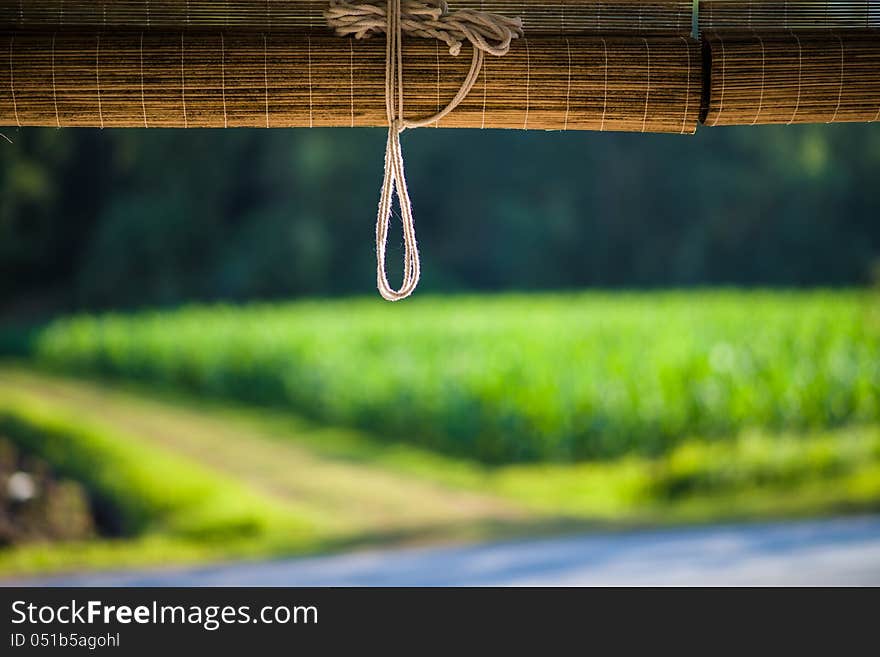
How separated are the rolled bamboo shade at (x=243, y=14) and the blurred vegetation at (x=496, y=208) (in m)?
2.92

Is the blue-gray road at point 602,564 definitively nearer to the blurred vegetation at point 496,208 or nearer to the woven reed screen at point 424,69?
the blurred vegetation at point 496,208

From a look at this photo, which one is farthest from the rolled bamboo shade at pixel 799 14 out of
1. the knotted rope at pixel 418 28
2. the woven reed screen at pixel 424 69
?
the knotted rope at pixel 418 28

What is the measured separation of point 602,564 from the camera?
3.91 meters

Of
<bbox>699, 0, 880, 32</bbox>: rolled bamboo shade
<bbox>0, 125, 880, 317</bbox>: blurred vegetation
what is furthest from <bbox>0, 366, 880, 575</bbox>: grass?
<bbox>699, 0, 880, 32</bbox>: rolled bamboo shade

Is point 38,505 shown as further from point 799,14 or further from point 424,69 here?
point 799,14

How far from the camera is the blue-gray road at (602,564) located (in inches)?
150

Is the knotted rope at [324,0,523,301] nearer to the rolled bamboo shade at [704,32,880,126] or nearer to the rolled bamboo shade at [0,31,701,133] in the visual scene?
the rolled bamboo shade at [0,31,701,133]

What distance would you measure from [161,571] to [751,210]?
3.06m

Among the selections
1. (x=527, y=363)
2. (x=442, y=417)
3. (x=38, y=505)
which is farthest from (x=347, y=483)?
(x=38, y=505)

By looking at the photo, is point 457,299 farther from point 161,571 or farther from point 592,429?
point 161,571

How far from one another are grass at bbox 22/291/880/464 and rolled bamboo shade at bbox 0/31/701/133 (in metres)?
2.83

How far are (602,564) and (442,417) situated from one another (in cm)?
94

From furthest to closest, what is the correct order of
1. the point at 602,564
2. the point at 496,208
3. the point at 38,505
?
the point at 496,208, the point at 38,505, the point at 602,564
